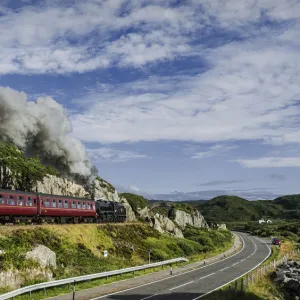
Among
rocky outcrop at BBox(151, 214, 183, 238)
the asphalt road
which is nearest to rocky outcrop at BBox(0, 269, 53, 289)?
the asphalt road

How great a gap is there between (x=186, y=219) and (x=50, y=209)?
229ft

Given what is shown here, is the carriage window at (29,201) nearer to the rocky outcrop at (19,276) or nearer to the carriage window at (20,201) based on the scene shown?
the carriage window at (20,201)

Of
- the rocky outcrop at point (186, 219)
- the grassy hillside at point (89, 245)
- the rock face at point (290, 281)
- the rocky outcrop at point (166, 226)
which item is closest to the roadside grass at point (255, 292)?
the rock face at point (290, 281)

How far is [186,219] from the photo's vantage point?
112 meters

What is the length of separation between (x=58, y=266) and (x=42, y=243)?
3.57 metres

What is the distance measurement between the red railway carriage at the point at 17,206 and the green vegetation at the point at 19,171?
17395 millimetres

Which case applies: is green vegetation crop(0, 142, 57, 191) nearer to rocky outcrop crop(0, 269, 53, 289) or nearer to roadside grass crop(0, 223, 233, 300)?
roadside grass crop(0, 223, 233, 300)

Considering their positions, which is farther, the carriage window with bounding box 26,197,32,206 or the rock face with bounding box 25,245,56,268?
the carriage window with bounding box 26,197,32,206

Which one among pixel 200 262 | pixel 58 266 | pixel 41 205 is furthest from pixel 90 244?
pixel 200 262

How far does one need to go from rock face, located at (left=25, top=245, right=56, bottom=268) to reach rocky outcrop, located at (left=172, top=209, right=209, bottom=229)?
70.0m

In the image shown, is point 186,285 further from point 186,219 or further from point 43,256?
point 186,219

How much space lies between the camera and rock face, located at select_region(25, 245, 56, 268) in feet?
106

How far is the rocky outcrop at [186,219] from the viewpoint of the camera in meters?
106

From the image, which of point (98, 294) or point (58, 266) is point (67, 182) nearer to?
point (58, 266)
